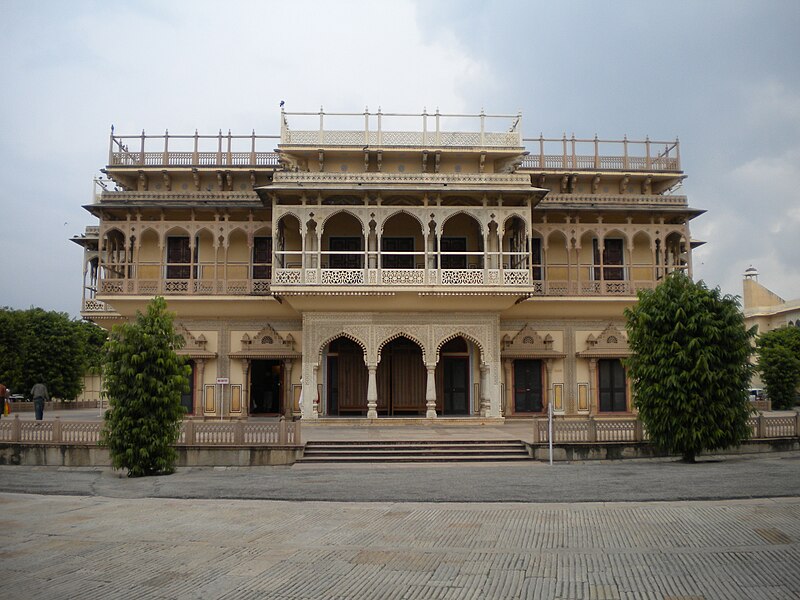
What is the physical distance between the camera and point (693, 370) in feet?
57.9

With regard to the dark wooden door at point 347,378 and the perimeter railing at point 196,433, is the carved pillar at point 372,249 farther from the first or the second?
the perimeter railing at point 196,433

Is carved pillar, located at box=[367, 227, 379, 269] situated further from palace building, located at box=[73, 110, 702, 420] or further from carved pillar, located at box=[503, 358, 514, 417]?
carved pillar, located at box=[503, 358, 514, 417]

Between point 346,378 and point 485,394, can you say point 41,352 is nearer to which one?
point 346,378

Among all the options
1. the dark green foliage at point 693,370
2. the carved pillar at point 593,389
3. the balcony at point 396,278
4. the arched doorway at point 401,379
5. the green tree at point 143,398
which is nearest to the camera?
the green tree at point 143,398

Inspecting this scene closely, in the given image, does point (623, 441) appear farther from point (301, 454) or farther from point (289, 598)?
point (289, 598)

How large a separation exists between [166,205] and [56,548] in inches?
803

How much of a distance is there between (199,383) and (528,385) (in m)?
12.9

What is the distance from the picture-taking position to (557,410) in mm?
28516

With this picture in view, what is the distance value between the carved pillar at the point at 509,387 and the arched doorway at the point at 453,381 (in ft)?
5.00

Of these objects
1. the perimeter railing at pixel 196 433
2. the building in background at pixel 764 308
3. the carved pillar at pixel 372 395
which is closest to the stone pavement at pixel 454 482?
the perimeter railing at pixel 196 433

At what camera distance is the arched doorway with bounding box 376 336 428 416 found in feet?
93.4

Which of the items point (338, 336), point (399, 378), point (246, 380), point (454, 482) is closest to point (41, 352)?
point (246, 380)

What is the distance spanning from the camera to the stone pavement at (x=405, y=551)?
7453mm

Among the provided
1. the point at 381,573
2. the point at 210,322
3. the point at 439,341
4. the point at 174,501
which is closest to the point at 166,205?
the point at 210,322
